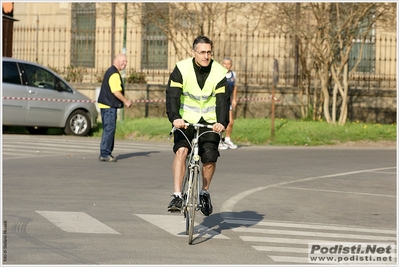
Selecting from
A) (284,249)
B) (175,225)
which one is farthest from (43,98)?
(284,249)

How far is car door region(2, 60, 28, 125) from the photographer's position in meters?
22.3

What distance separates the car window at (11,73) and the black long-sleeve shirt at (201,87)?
13.7 m

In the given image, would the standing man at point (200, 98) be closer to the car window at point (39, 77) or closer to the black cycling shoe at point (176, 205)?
the black cycling shoe at point (176, 205)

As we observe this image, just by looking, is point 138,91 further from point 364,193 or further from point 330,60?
point 364,193

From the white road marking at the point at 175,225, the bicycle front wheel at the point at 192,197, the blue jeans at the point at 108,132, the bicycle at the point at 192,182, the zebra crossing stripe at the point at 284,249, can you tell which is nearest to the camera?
the zebra crossing stripe at the point at 284,249

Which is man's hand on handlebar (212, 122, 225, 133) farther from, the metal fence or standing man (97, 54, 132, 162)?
the metal fence

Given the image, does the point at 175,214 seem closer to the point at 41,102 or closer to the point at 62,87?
the point at 41,102

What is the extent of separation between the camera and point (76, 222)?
9664 mm

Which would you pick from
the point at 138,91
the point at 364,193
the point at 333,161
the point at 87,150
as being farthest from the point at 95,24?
the point at 364,193

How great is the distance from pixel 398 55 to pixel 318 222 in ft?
54.3

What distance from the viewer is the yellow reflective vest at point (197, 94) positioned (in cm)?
922

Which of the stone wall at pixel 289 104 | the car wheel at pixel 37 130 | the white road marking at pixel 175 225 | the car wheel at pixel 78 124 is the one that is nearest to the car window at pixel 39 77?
the car wheel at pixel 78 124

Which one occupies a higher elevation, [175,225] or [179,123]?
[179,123]

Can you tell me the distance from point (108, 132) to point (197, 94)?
24.9 feet
